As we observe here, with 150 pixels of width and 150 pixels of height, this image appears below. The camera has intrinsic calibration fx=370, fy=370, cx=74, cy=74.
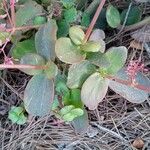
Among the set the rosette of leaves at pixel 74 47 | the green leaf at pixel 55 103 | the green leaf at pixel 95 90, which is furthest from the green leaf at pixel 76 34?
the green leaf at pixel 55 103

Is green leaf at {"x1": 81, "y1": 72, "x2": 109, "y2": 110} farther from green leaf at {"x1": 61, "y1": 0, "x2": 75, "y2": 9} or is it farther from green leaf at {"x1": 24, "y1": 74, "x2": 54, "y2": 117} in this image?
green leaf at {"x1": 61, "y1": 0, "x2": 75, "y2": 9}

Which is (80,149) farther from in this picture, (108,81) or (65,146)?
(108,81)

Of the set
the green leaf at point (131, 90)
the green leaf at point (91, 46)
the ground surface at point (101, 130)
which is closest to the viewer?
the green leaf at point (91, 46)

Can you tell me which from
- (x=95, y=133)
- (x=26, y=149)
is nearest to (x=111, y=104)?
(x=95, y=133)

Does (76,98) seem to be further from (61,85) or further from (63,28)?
(63,28)

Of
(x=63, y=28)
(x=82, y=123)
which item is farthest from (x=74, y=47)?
(x=82, y=123)

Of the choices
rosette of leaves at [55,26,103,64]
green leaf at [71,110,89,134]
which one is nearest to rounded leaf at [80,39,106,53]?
rosette of leaves at [55,26,103,64]

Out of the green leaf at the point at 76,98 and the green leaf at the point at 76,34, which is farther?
the green leaf at the point at 76,98

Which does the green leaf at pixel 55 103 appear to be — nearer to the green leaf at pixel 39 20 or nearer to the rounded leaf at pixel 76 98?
the rounded leaf at pixel 76 98
